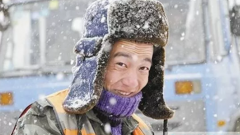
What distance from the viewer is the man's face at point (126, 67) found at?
91.3 inches

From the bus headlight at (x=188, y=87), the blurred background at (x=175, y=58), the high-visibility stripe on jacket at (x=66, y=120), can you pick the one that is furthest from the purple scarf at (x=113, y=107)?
the bus headlight at (x=188, y=87)

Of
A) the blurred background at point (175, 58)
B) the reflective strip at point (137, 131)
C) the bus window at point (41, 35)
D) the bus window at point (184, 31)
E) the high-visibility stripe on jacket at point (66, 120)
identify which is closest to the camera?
the high-visibility stripe on jacket at point (66, 120)

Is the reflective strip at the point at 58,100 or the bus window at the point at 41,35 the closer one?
the reflective strip at the point at 58,100

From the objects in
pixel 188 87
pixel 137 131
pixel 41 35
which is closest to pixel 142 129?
pixel 137 131

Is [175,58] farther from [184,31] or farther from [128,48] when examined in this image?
[128,48]

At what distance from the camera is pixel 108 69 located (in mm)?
2348

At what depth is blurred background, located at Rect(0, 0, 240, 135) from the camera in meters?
6.20

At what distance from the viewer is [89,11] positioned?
2449 millimetres

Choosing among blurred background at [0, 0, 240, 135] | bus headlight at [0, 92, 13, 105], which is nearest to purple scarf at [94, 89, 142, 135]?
blurred background at [0, 0, 240, 135]

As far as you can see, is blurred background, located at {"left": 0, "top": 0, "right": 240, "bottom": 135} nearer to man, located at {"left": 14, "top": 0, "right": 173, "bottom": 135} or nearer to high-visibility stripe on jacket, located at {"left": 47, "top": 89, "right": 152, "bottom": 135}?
man, located at {"left": 14, "top": 0, "right": 173, "bottom": 135}

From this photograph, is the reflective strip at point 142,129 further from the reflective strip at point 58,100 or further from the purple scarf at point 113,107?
the reflective strip at point 58,100

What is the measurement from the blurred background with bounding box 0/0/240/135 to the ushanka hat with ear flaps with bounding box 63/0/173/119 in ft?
11.4

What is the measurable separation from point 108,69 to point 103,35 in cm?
15

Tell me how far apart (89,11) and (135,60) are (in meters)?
0.32
